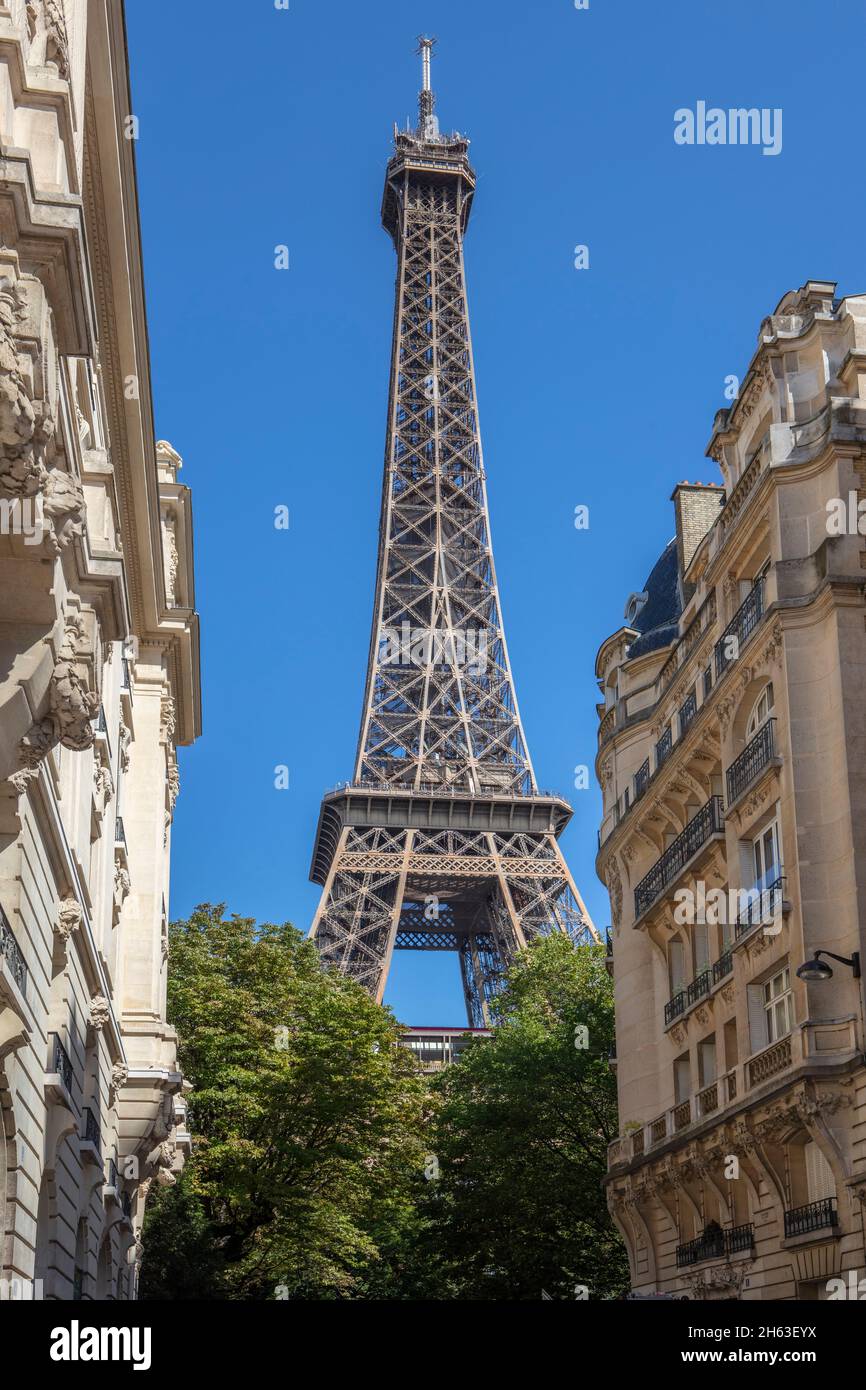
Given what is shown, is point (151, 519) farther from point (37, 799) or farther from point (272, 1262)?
point (272, 1262)

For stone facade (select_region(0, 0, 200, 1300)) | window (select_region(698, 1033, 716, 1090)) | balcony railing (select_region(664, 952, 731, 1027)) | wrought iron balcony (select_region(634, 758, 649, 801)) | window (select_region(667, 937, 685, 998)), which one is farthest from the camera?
wrought iron balcony (select_region(634, 758, 649, 801))

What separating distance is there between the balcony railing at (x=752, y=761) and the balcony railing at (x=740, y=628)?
73.2 inches

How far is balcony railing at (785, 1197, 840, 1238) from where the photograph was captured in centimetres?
2552

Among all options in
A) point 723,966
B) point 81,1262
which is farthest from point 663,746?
point 81,1262

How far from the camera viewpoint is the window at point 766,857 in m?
29.4

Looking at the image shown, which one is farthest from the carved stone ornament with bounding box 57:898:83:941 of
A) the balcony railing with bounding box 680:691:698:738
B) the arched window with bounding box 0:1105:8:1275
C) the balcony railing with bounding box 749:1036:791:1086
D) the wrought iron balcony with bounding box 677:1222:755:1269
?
the balcony railing with bounding box 680:691:698:738

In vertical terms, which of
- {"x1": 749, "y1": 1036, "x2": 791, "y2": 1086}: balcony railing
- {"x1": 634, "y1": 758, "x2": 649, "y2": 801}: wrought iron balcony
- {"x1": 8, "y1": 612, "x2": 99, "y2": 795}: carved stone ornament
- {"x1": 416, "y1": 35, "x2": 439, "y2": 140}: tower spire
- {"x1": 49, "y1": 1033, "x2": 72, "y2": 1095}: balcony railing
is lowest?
{"x1": 49, "y1": 1033, "x2": 72, "y2": 1095}: balcony railing

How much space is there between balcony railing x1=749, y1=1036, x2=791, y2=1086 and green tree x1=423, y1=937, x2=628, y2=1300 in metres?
17.9

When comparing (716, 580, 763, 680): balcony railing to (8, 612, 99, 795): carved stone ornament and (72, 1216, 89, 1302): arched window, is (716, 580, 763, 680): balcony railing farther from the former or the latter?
(8, 612, 99, 795): carved stone ornament

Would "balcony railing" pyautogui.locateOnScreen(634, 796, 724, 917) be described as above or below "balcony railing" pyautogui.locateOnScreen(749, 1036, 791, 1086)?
above

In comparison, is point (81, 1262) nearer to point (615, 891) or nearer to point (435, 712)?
point (615, 891)

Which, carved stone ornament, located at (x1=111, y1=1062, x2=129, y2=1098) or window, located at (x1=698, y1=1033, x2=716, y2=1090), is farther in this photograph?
window, located at (x1=698, y1=1033, x2=716, y2=1090)

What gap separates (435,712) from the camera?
362 ft
